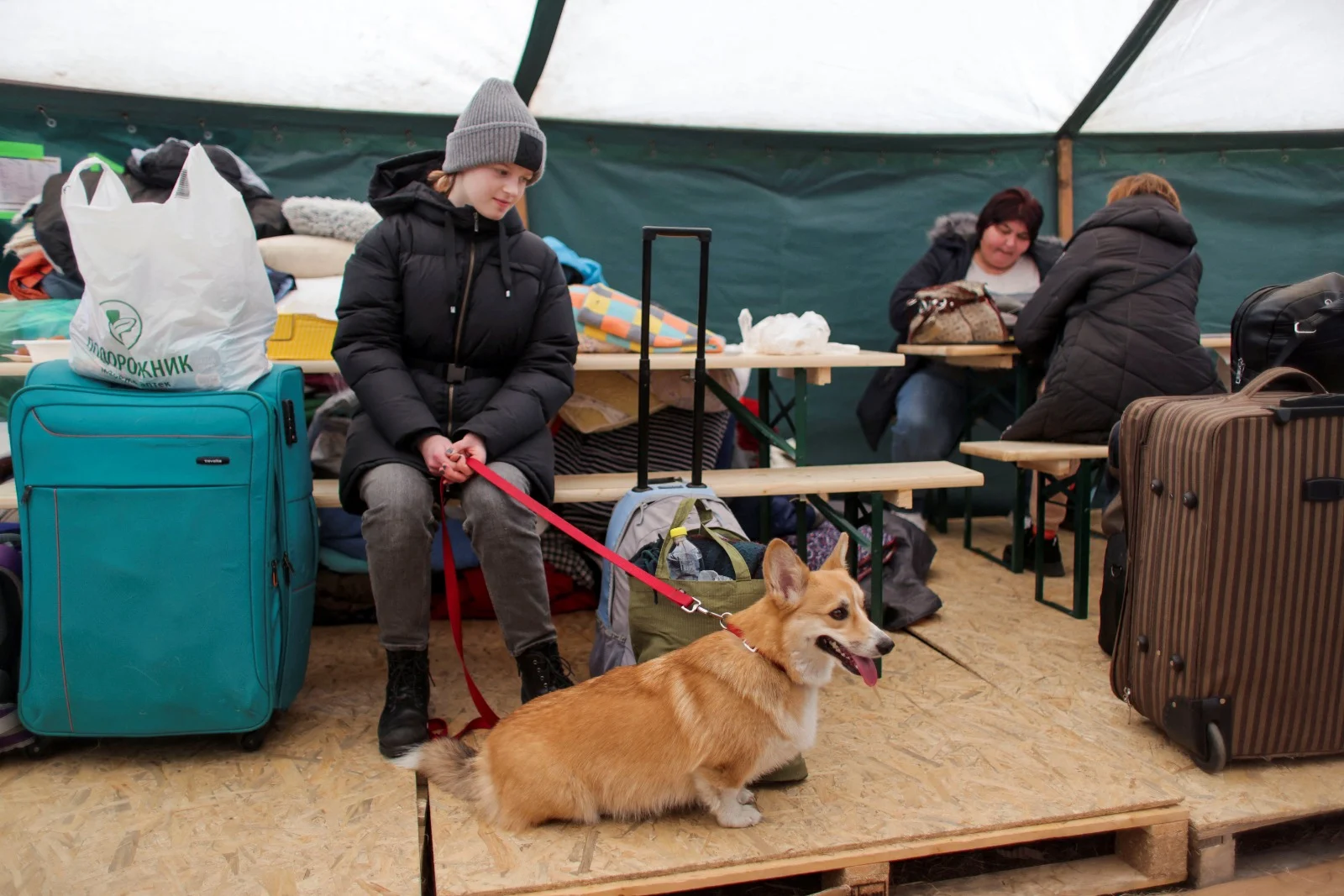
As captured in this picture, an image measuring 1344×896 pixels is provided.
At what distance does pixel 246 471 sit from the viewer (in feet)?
7.07

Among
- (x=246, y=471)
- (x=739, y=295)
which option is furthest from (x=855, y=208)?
(x=246, y=471)

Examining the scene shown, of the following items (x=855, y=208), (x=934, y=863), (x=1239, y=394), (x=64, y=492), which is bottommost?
(x=934, y=863)

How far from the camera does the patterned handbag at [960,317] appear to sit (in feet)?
12.5

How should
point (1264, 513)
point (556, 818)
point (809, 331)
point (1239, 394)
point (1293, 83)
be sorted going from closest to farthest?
point (556, 818) → point (1264, 513) → point (1239, 394) → point (809, 331) → point (1293, 83)

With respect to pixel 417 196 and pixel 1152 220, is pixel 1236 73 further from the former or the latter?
pixel 417 196

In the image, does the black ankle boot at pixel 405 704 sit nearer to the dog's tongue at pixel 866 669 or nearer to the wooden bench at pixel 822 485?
the wooden bench at pixel 822 485

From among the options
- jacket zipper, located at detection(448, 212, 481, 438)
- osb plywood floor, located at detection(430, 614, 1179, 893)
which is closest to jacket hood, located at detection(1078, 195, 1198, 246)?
osb plywood floor, located at detection(430, 614, 1179, 893)

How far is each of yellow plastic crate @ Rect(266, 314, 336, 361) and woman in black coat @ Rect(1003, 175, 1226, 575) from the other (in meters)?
2.39

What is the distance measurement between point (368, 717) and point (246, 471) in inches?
29.5

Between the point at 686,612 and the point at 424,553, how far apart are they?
66cm

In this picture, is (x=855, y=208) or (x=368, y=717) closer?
(x=368, y=717)

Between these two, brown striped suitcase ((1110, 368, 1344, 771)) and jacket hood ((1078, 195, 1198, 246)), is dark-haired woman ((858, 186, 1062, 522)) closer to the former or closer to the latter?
jacket hood ((1078, 195, 1198, 246))

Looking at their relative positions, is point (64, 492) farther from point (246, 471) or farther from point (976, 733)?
point (976, 733)

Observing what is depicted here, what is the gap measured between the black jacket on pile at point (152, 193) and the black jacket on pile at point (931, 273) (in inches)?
100
